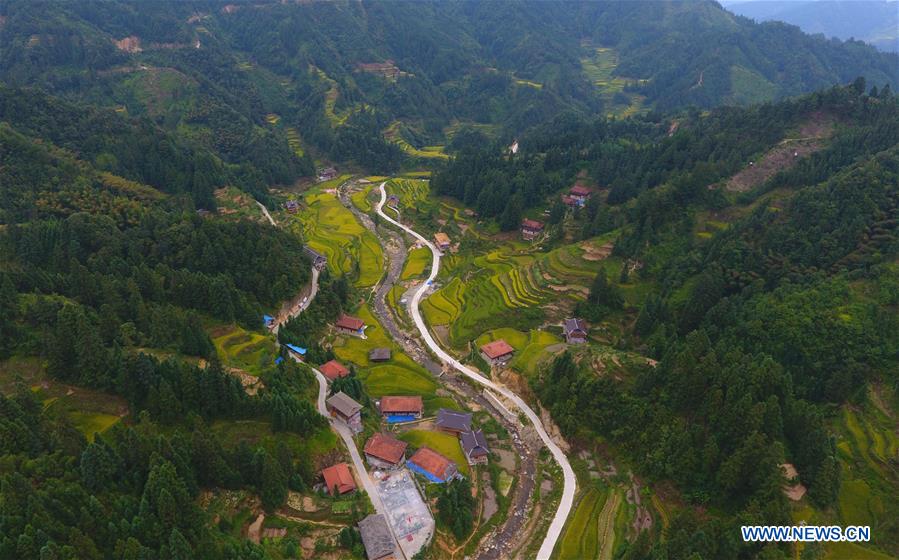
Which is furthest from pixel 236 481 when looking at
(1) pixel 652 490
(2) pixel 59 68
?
(2) pixel 59 68

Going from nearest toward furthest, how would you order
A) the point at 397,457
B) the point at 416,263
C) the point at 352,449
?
the point at 397,457
the point at 352,449
the point at 416,263

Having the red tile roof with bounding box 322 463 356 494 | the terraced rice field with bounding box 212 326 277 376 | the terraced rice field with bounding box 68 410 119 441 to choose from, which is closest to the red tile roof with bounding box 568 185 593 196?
the terraced rice field with bounding box 212 326 277 376

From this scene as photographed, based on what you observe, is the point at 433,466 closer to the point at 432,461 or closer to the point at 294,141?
the point at 432,461

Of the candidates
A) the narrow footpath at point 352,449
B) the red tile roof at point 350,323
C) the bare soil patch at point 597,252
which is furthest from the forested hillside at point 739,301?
the red tile roof at point 350,323

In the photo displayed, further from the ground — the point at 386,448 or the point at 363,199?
the point at 386,448

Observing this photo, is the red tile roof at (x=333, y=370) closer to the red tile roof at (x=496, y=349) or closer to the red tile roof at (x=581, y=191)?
the red tile roof at (x=496, y=349)

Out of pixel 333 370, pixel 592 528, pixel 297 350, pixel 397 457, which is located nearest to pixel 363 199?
pixel 297 350

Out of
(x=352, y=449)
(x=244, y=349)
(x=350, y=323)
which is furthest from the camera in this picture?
(x=350, y=323)
